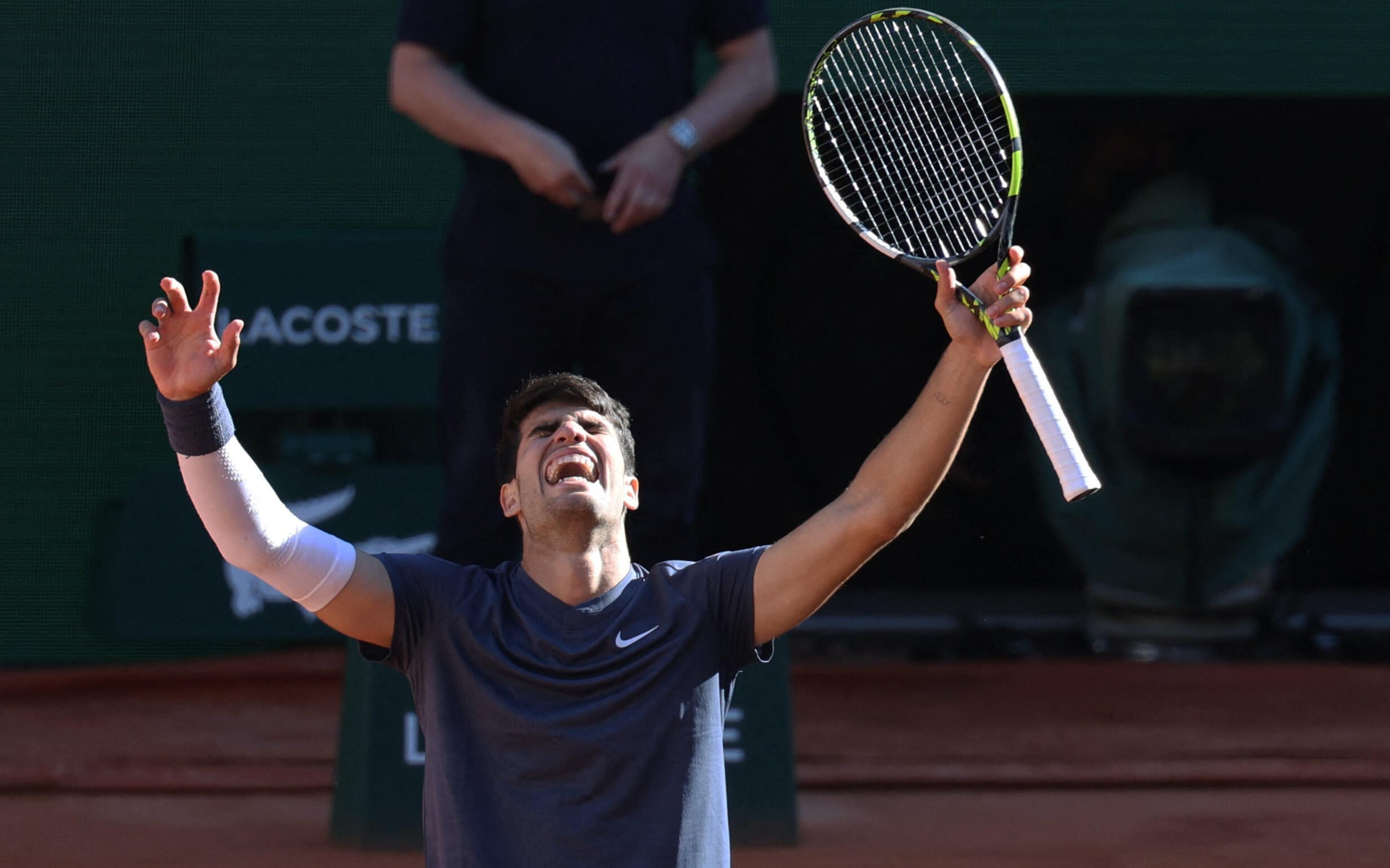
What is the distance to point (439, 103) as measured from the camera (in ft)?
9.35

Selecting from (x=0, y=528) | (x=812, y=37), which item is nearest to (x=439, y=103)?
(x=812, y=37)

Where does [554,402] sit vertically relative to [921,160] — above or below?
below

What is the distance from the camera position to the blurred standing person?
9.36 ft

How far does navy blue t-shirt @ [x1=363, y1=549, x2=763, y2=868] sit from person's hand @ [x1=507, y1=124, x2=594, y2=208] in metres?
0.86

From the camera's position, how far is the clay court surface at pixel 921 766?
10.5 ft

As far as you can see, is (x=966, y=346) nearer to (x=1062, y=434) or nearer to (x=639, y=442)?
(x=1062, y=434)

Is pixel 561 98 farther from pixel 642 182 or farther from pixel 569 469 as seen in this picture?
pixel 569 469

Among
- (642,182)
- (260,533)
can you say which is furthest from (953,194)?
(260,533)

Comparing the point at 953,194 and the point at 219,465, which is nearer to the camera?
the point at 219,465

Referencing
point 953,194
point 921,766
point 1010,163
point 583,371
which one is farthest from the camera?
point 921,766

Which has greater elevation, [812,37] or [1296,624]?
[812,37]

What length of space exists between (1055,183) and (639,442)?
2.99 metres

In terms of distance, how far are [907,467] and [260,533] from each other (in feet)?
2.27

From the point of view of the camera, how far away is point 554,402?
2072 mm
